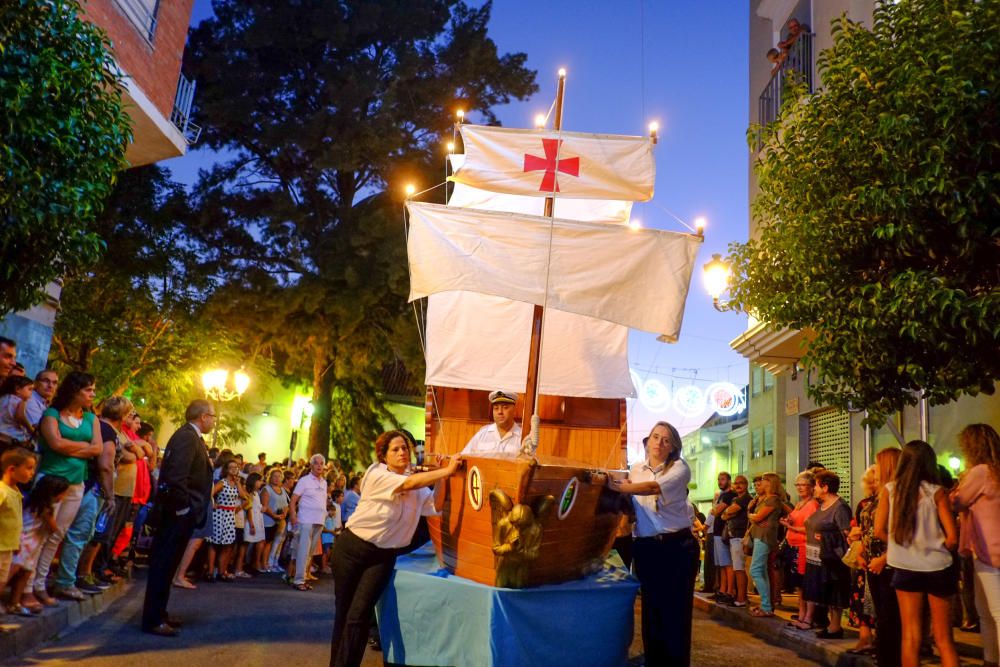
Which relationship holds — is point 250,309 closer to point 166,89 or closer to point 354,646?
point 166,89

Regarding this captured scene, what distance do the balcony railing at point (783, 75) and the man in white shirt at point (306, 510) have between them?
1075cm

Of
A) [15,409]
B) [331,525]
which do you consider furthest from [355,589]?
[331,525]

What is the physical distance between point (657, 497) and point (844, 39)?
489 centimetres

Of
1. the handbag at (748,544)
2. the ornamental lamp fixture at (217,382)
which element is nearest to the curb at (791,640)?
the handbag at (748,544)

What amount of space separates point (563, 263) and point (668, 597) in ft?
16.5

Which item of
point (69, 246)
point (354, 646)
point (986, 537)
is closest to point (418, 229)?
point (69, 246)

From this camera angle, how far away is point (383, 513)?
6188 millimetres

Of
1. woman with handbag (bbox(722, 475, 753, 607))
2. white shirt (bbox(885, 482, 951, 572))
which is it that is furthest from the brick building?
white shirt (bbox(885, 482, 951, 572))

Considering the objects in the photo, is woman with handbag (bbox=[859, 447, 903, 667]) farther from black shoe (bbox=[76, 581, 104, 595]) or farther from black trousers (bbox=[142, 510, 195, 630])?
black shoe (bbox=[76, 581, 104, 595])

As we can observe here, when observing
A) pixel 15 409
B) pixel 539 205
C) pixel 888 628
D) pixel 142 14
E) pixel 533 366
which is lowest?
pixel 888 628

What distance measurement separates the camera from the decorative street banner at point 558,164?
11.4 meters

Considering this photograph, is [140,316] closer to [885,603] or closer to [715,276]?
[715,276]

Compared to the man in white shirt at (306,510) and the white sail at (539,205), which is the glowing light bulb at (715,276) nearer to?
the white sail at (539,205)

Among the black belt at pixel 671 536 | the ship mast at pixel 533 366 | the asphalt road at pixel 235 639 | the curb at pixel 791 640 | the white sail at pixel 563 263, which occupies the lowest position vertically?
the asphalt road at pixel 235 639
